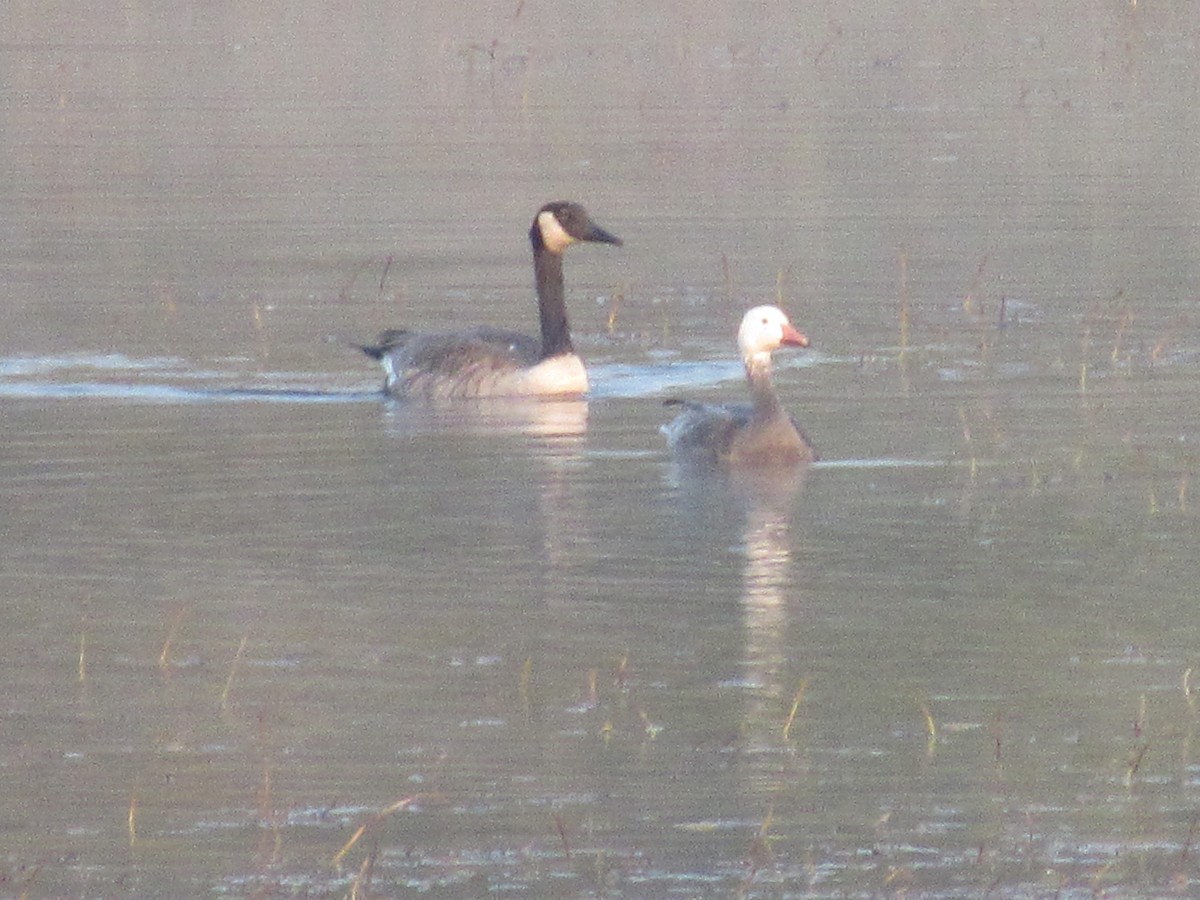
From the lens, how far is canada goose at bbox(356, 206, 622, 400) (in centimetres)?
1520

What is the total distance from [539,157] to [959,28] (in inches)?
541

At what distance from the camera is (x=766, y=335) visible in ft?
44.1

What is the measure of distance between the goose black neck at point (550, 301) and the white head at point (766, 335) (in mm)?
2058

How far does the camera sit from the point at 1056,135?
85.4ft

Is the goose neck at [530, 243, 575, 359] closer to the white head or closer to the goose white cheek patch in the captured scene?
the goose white cheek patch

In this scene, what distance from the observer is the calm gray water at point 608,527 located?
23.0ft

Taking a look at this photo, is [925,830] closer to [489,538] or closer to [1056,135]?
[489,538]

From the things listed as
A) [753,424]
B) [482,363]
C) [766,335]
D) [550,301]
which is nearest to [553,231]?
[550,301]

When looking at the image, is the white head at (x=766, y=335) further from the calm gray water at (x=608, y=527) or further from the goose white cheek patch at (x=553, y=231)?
the goose white cheek patch at (x=553, y=231)

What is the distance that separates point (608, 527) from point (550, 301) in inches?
209

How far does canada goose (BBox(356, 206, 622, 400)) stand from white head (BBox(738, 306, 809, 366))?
1873mm

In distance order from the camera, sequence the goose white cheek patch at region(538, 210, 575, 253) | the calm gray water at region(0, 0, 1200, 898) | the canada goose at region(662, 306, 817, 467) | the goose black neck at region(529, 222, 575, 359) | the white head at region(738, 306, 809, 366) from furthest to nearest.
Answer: the goose white cheek patch at region(538, 210, 575, 253), the goose black neck at region(529, 222, 575, 359), the white head at region(738, 306, 809, 366), the canada goose at region(662, 306, 817, 467), the calm gray water at region(0, 0, 1200, 898)

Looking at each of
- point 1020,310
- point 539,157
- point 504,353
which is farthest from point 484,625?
point 539,157

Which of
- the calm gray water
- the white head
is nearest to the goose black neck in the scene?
the calm gray water
